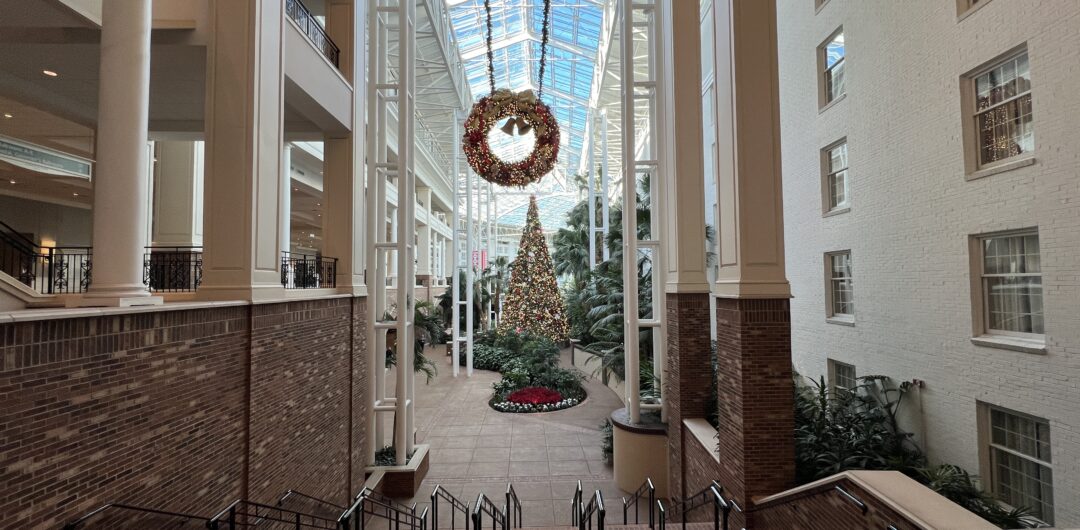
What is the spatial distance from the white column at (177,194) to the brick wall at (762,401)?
549 inches

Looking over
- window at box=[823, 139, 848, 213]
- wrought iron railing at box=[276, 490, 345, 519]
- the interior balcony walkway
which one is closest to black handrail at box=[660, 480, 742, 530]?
the interior balcony walkway

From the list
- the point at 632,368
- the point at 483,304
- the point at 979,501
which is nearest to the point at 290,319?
the point at 632,368

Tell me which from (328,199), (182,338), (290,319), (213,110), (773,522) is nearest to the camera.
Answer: (182,338)

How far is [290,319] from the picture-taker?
6535mm

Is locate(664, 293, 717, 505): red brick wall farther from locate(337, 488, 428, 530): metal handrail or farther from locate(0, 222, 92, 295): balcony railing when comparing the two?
locate(0, 222, 92, 295): balcony railing

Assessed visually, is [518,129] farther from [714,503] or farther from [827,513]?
[827,513]

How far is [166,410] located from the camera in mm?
4262

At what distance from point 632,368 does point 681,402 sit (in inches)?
44.6

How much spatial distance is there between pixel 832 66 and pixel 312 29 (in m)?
10.1

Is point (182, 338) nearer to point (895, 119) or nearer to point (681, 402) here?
point (681, 402)

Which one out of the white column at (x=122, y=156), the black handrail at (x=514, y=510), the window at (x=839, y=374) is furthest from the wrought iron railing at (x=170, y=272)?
the window at (x=839, y=374)

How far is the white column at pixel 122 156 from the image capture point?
4582 mm

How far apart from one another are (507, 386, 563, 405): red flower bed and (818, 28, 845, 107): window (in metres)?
10.4

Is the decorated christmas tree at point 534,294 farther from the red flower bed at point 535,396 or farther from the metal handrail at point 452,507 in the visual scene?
the metal handrail at point 452,507
